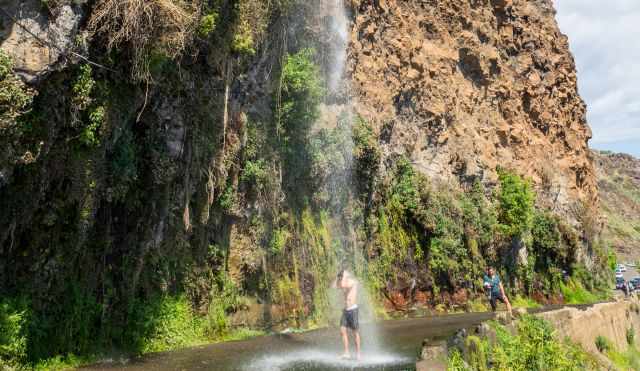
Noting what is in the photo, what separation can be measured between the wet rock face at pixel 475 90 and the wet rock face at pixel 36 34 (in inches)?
581

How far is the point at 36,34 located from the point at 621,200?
372 ft

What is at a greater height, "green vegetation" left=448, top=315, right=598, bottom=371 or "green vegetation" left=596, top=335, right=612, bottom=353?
"green vegetation" left=448, top=315, right=598, bottom=371

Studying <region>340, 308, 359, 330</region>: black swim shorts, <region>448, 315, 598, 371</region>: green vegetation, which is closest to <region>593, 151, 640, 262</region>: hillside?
<region>448, 315, 598, 371</region>: green vegetation

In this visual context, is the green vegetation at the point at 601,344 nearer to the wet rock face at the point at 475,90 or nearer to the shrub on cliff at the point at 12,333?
the wet rock face at the point at 475,90

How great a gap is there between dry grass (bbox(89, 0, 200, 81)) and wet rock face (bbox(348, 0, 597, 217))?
12632mm

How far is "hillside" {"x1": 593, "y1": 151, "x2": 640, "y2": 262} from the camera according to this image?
284 ft

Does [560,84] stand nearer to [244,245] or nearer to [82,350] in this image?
[244,245]

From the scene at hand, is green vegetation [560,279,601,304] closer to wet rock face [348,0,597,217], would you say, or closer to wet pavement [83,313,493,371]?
wet rock face [348,0,597,217]

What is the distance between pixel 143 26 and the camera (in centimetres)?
1019

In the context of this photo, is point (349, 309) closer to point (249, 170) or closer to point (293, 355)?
point (293, 355)

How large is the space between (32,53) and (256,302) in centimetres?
910

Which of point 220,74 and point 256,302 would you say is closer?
point 220,74

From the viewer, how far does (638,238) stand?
3506 inches

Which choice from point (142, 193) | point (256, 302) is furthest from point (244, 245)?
point (142, 193)
